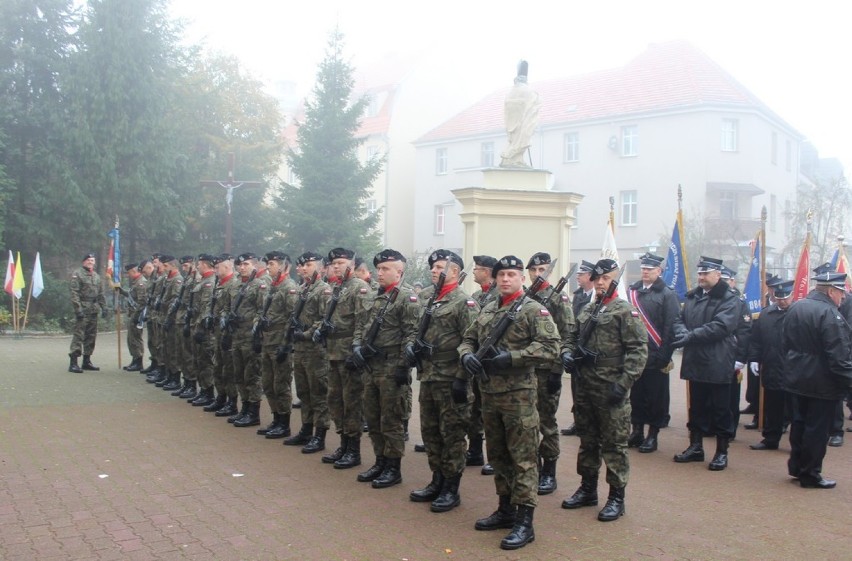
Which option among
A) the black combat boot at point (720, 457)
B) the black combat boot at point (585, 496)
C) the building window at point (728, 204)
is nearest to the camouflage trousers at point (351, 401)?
the black combat boot at point (585, 496)

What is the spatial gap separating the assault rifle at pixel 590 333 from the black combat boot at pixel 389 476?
183cm

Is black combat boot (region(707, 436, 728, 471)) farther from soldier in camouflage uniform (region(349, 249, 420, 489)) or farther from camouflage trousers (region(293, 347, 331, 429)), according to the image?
camouflage trousers (region(293, 347, 331, 429))

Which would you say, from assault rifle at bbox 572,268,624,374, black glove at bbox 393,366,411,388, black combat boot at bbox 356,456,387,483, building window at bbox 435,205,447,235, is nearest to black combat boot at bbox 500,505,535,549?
assault rifle at bbox 572,268,624,374

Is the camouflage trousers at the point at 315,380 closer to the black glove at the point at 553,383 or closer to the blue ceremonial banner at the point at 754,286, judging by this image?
the black glove at the point at 553,383

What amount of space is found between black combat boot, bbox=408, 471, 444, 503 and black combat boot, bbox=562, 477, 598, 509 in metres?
1.03

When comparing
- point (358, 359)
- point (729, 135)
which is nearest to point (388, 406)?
point (358, 359)

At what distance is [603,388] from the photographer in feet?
20.4

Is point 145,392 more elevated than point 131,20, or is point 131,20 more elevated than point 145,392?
point 131,20

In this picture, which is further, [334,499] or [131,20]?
[131,20]

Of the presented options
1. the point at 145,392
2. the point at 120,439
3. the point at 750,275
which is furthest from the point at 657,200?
the point at 120,439

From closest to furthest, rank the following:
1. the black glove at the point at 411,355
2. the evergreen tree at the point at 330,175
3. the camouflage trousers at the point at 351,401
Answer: the black glove at the point at 411,355
the camouflage trousers at the point at 351,401
the evergreen tree at the point at 330,175

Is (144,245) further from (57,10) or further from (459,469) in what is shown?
(459,469)

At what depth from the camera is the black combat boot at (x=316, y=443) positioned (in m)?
8.19

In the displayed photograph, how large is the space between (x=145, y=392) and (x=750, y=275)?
9.28 metres
